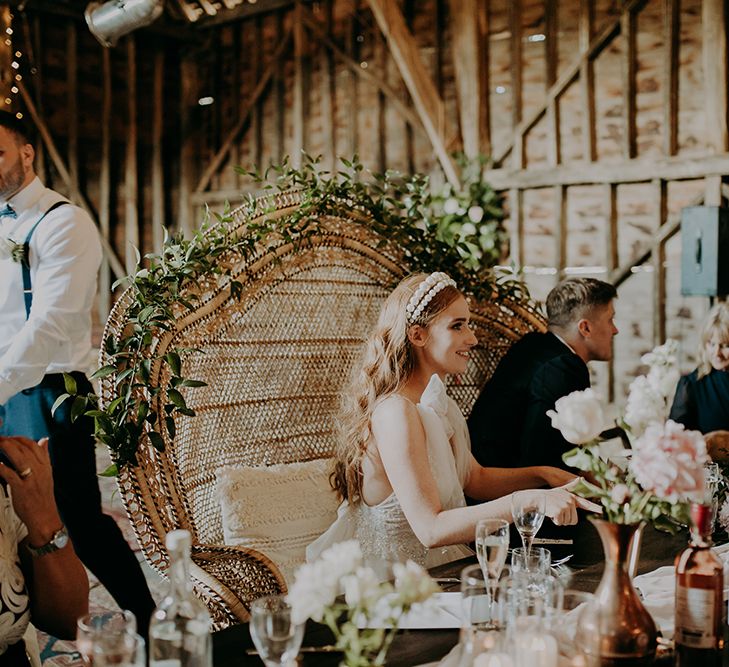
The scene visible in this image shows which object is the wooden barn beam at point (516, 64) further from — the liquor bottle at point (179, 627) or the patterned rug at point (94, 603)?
the liquor bottle at point (179, 627)

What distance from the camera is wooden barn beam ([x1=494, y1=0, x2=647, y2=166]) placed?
634 centimetres

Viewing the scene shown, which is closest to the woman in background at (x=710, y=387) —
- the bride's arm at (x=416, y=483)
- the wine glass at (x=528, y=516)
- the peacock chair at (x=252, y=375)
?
the peacock chair at (x=252, y=375)

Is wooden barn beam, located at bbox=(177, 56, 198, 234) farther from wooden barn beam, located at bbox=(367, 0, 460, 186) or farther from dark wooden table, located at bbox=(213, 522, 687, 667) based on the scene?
dark wooden table, located at bbox=(213, 522, 687, 667)

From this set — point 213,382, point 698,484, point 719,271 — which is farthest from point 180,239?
point 719,271

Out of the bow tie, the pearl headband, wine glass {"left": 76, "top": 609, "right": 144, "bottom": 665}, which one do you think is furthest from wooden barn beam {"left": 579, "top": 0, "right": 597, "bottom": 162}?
wine glass {"left": 76, "top": 609, "right": 144, "bottom": 665}

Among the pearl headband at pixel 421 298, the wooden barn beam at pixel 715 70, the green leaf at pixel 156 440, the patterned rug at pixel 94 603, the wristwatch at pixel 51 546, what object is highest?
the wooden barn beam at pixel 715 70

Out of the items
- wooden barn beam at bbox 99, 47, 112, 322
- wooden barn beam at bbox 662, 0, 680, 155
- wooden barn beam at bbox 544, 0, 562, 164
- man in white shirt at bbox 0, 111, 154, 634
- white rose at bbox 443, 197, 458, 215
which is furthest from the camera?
wooden barn beam at bbox 99, 47, 112, 322

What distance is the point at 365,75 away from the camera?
8.03 m

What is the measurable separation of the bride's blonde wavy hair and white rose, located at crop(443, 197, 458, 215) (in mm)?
4409

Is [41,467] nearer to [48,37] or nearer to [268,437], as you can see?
[268,437]

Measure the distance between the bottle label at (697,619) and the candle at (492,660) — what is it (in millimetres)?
408

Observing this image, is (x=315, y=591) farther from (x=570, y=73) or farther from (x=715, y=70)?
(x=570, y=73)

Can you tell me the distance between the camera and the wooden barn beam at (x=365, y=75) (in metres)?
7.75

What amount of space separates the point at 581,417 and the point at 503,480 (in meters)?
1.56
